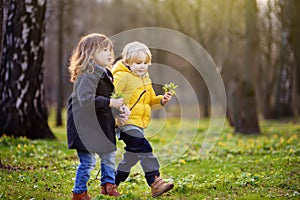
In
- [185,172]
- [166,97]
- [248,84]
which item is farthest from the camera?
[248,84]

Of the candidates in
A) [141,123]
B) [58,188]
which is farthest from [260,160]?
[58,188]

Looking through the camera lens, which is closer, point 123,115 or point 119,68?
point 123,115

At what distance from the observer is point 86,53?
19.6 ft

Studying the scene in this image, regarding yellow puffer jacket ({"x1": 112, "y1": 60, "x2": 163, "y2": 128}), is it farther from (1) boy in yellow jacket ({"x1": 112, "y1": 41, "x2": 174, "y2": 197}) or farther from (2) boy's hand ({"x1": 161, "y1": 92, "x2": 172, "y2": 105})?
(2) boy's hand ({"x1": 161, "y1": 92, "x2": 172, "y2": 105})

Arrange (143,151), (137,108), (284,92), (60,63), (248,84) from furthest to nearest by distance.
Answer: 1. (284,92)
2. (60,63)
3. (248,84)
4. (137,108)
5. (143,151)

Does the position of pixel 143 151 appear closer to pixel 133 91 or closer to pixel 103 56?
pixel 133 91

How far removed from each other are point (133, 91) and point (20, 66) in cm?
534

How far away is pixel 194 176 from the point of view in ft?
24.5

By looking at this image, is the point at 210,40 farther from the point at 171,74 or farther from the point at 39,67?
→ the point at 39,67

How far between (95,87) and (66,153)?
4617mm

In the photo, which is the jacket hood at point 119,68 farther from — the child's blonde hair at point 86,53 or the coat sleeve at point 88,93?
the coat sleeve at point 88,93

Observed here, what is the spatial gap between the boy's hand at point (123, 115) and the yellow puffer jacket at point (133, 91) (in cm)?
11

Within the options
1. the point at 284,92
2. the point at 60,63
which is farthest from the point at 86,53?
the point at 284,92

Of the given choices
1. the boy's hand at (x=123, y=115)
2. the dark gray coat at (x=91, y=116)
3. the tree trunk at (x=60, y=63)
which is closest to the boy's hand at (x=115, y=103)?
the dark gray coat at (x=91, y=116)
